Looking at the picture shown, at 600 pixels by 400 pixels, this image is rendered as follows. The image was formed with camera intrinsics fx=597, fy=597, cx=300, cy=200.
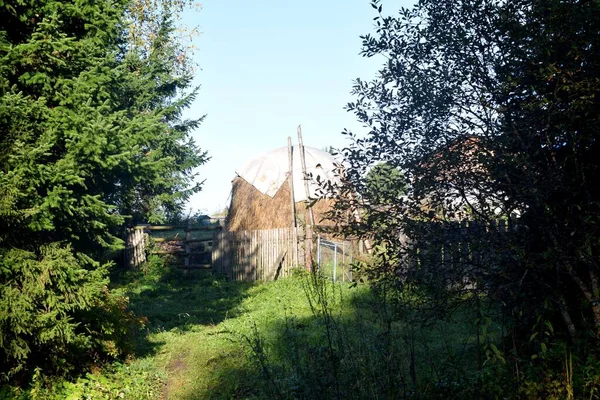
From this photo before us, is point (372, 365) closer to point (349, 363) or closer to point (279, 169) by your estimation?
point (349, 363)

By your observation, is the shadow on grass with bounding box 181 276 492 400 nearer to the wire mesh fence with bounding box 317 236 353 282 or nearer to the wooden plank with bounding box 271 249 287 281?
the wire mesh fence with bounding box 317 236 353 282

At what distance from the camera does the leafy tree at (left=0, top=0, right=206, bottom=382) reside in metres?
7.00

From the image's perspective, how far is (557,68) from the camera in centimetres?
491

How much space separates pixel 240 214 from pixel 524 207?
18.5 m

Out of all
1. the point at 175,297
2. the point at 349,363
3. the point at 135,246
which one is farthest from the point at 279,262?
the point at 349,363

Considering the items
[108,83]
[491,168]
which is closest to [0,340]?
[108,83]

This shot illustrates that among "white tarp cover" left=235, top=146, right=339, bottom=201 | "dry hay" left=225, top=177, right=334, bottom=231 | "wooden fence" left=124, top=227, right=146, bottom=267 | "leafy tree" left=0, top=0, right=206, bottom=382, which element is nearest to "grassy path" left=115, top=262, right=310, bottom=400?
"leafy tree" left=0, top=0, right=206, bottom=382

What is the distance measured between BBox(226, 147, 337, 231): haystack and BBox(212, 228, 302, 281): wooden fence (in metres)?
1.56

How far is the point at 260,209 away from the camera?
21.8 metres

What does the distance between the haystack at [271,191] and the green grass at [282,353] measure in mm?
5608

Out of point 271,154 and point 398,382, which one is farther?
point 271,154

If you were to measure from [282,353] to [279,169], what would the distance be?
45.6ft

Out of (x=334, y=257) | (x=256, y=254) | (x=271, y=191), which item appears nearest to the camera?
(x=334, y=257)

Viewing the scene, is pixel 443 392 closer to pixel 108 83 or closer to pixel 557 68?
pixel 557 68
